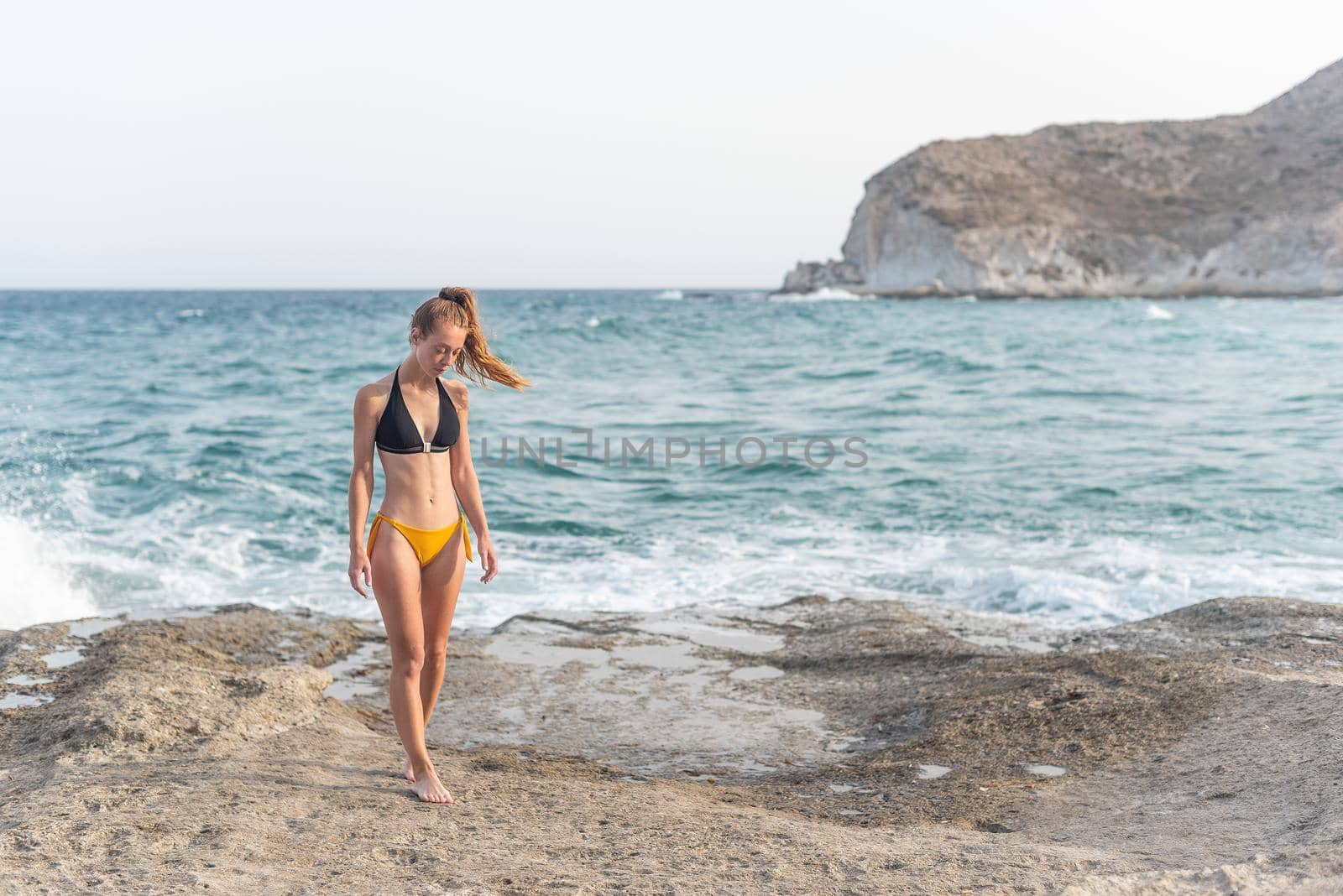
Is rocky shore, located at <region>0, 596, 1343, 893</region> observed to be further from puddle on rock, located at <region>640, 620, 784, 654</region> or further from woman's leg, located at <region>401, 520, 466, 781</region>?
woman's leg, located at <region>401, 520, 466, 781</region>

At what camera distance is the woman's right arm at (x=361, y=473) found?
129 inches

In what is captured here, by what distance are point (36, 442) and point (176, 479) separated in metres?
3.22

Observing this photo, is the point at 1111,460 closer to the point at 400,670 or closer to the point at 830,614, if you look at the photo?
the point at 830,614

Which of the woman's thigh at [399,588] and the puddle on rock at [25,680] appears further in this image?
the puddle on rock at [25,680]

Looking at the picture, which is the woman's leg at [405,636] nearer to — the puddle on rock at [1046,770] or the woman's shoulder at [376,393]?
the woman's shoulder at [376,393]

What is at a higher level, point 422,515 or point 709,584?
point 422,515

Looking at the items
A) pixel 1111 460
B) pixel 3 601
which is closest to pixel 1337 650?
pixel 1111 460

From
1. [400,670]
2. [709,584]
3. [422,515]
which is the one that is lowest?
[709,584]

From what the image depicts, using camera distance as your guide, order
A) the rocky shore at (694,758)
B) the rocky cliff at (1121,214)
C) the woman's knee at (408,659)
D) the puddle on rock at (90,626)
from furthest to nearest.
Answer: the rocky cliff at (1121,214) < the puddle on rock at (90,626) < the woman's knee at (408,659) < the rocky shore at (694,758)

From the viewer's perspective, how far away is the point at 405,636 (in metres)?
3.34

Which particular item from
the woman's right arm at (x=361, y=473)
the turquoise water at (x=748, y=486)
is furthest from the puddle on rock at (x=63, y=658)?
the woman's right arm at (x=361, y=473)

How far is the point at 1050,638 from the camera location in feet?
19.2

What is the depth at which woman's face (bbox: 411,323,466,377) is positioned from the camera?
3.34 meters

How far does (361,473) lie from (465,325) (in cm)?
60
